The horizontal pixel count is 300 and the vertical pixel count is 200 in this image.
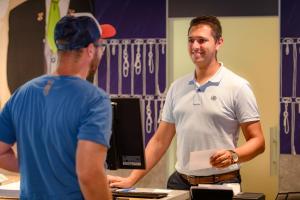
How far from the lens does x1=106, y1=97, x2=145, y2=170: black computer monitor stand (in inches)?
109

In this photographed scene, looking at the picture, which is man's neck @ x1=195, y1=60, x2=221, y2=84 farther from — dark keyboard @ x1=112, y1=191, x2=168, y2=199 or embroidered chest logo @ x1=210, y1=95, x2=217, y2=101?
dark keyboard @ x1=112, y1=191, x2=168, y2=199

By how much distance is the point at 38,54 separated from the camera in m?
5.71

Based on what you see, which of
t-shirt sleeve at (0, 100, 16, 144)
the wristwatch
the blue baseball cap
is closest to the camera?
the blue baseball cap

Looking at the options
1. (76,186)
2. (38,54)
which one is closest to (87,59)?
(76,186)

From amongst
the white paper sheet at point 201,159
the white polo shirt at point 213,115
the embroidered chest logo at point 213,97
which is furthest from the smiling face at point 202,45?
the white paper sheet at point 201,159

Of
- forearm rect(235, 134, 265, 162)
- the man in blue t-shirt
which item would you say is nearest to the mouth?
forearm rect(235, 134, 265, 162)

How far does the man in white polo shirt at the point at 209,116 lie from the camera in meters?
3.29

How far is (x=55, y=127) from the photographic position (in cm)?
206

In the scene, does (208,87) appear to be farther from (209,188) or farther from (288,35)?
Result: (288,35)

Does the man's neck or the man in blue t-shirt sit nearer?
the man in blue t-shirt

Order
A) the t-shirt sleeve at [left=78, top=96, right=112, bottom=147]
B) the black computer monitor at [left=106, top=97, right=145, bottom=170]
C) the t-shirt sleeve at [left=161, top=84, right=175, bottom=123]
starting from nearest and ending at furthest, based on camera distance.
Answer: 1. the t-shirt sleeve at [left=78, top=96, right=112, bottom=147]
2. the black computer monitor at [left=106, top=97, right=145, bottom=170]
3. the t-shirt sleeve at [left=161, top=84, right=175, bottom=123]

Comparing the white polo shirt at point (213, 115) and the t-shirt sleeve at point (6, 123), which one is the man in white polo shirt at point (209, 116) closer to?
the white polo shirt at point (213, 115)

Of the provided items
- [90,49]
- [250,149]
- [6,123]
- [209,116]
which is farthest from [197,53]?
[6,123]

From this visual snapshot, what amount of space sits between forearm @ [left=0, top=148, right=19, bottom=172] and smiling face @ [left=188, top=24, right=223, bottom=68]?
1418 mm
